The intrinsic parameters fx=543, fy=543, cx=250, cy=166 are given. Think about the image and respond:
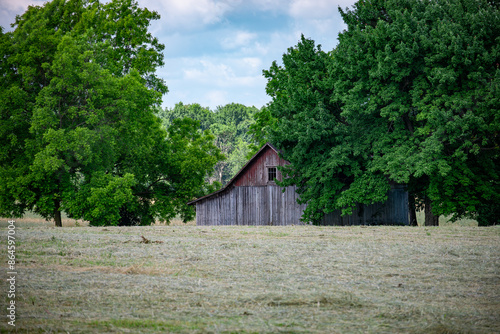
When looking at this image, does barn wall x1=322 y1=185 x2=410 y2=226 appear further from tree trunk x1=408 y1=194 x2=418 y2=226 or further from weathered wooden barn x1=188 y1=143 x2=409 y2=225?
weathered wooden barn x1=188 y1=143 x2=409 y2=225

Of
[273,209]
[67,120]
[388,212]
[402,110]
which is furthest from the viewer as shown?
[273,209]

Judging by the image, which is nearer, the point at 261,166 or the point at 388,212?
the point at 388,212

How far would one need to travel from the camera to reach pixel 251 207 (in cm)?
4244

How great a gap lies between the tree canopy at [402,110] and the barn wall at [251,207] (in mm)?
4183

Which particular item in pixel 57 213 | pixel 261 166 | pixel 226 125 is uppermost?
pixel 226 125

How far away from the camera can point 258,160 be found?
42.5 metres

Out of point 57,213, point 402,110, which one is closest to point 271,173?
point 402,110

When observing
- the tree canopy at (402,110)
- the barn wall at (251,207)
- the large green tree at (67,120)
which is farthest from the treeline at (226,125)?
the tree canopy at (402,110)

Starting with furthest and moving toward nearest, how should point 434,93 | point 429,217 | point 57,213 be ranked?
point 57,213
point 429,217
point 434,93

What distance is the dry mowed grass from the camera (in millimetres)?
7406

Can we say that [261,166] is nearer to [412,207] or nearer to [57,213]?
[412,207]

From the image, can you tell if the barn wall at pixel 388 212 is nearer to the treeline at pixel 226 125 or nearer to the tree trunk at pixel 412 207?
the tree trunk at pixel 412 207

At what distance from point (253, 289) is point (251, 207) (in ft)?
107

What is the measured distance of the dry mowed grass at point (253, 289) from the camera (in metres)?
7.41
